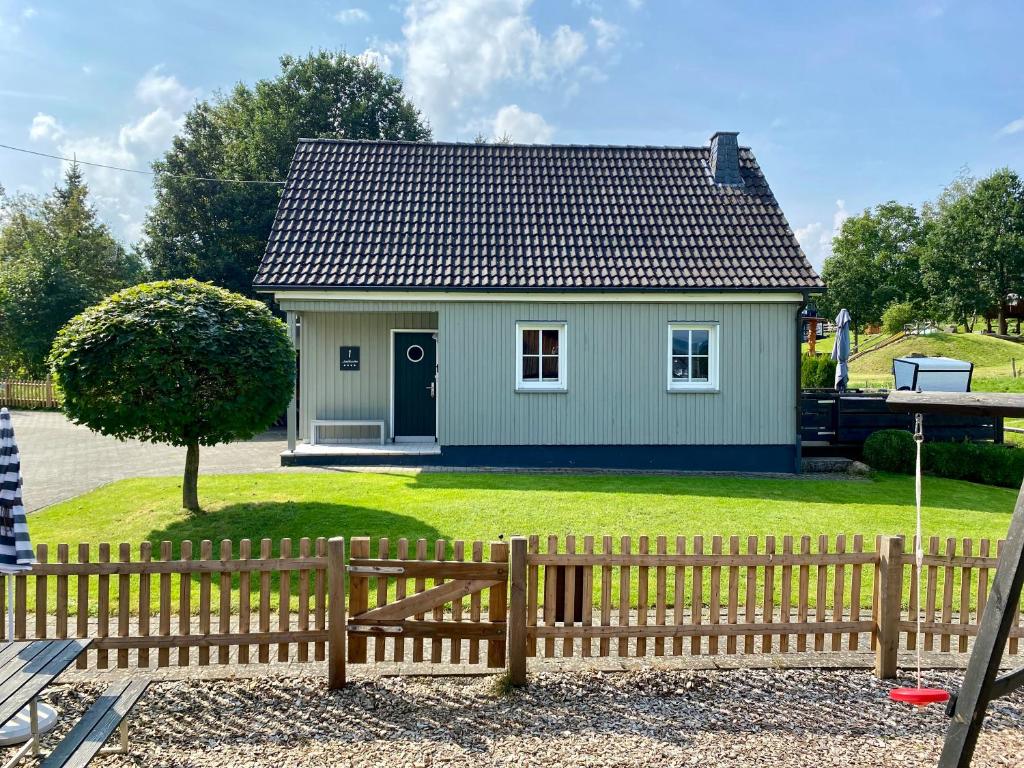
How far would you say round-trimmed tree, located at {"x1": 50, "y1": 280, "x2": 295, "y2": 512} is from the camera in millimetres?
8383

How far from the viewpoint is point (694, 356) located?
1422 cm

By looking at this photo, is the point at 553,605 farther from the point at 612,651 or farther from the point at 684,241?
the point at 684,241

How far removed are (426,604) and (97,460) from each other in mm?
12381

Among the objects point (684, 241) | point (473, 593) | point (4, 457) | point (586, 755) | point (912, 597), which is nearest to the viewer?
point (586, 755)

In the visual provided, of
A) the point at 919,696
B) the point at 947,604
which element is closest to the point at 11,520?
the point at 919,696

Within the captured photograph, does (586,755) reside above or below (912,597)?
below

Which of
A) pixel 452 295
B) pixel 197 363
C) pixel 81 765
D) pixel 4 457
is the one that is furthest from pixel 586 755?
pixel 452 295

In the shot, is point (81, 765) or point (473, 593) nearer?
point (81, 765)

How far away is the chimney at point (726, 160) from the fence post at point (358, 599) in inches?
551

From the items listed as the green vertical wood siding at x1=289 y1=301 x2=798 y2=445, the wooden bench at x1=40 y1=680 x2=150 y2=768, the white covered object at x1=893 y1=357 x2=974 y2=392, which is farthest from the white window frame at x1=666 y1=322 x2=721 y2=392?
the wooden bench at x1=40 y1=680 x2=150 y2=768

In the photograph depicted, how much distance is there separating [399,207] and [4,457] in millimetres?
11786

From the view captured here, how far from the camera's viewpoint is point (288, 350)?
9.57 meters

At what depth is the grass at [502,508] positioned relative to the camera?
869cm

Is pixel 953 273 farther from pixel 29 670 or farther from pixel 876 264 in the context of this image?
pixel 29 670
